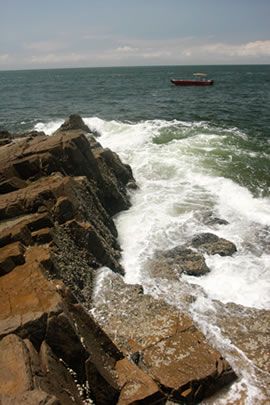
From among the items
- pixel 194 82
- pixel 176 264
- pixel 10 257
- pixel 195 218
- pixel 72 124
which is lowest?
pixel 176 264

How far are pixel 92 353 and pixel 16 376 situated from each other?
175cm

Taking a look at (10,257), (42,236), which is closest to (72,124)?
(42,236)

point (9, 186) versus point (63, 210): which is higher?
point (9, 186)

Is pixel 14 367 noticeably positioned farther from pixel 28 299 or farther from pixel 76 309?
pixel 76 309

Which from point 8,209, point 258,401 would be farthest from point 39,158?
point 258,401

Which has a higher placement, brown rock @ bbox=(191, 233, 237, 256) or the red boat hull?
the red boat hull

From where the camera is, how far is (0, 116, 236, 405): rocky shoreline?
5.57m

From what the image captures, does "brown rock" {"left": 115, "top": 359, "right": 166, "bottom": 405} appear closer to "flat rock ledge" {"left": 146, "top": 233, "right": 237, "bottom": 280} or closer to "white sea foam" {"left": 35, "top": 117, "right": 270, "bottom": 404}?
"white sea foam" {"left": 35, "top": 117, "right": 270, "bottom": 404}

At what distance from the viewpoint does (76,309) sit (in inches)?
265

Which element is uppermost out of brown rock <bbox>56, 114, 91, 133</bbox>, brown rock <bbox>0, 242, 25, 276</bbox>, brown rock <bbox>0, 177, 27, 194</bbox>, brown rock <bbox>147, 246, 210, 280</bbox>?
brown rock <bbox>56, 114, 91, 133</bbox>

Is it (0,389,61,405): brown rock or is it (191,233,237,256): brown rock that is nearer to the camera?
(0,389,61,405): brown rock

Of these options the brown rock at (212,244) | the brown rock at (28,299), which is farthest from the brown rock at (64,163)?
the brown rock at (28,299)

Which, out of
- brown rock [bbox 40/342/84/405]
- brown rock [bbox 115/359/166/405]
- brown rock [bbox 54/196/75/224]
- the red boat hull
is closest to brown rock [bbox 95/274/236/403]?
brown rock [bbox 115/359/166/405]

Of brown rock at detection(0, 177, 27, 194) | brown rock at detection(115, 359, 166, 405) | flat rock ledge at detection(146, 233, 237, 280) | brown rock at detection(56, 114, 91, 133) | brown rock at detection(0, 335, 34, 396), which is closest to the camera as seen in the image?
brown rock at detection(0, 335, 34, 396)
